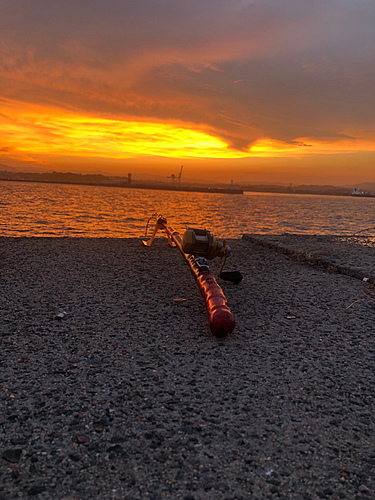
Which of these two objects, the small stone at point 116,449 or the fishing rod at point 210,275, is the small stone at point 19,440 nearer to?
the small stone at point 116,449

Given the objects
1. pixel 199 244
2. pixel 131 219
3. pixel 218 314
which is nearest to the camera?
pixel 218 314

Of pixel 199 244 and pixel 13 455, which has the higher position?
pixel 199 244

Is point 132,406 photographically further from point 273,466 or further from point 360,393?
point 360,393

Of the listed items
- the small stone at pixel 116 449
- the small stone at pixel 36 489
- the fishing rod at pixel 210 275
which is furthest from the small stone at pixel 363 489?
the fishing rod at pixel 210 275

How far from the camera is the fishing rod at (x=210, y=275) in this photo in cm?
429

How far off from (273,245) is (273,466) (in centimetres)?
964

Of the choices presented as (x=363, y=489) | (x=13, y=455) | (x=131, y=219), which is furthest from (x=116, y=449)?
(x=131, y=219)

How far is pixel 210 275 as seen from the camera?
17.4ft

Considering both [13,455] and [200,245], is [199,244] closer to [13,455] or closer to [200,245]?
[200,245]

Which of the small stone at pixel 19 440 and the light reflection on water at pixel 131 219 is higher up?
the light reflection on water at pixel 131 219

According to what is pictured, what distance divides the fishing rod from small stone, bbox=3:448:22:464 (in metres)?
2.49

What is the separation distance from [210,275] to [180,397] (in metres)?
2.46

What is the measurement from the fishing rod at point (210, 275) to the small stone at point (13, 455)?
2492 mm

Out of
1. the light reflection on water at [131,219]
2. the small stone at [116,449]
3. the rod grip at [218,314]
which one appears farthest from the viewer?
the light reflection on water at [131,219]
